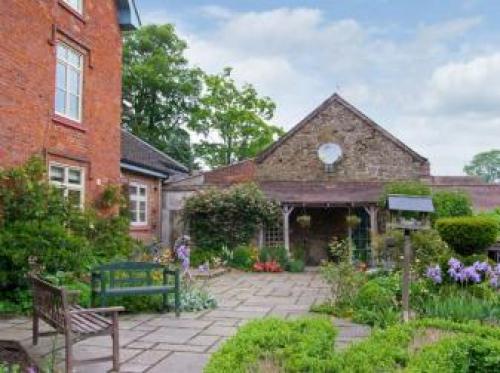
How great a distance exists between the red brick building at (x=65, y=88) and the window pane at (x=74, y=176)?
0.02 metres

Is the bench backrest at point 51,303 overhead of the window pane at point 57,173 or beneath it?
beneath

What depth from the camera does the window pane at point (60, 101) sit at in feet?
39.4

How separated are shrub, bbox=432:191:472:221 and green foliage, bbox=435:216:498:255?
6988mm

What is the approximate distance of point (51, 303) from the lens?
5.98m

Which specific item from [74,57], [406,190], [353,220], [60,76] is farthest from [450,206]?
[60,76]

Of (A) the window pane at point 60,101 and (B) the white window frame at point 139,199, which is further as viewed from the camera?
(B) the white window frame at point 139,199

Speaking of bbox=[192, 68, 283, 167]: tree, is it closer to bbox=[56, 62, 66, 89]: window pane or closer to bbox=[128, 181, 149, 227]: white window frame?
bbox=[128, 181, 149, 227]: white window frame

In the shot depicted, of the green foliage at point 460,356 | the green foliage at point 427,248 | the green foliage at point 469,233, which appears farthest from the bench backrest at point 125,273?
the green foliage at point 469,233

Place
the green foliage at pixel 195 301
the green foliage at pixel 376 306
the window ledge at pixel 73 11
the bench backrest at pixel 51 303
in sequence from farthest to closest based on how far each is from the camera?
the window ledge at pixel 73 11 → the green foliage at pixel 195 301 → the green foliage at pixel 376 306 → the bench backrest at pixel 51 303

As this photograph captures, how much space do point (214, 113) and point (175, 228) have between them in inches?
695

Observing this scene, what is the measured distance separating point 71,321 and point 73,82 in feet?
27.1

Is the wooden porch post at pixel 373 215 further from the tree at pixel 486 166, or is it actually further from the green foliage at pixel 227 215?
the tree at pixel 486 166

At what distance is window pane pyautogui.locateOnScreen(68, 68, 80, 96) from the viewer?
41.3ft

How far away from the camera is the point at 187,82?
38312 mm
